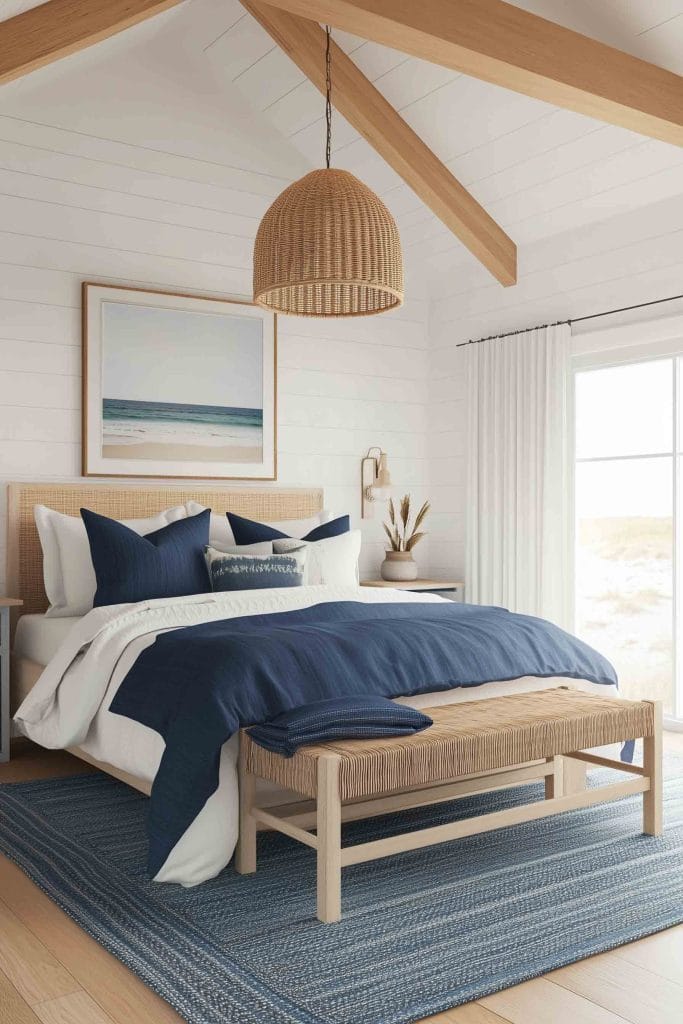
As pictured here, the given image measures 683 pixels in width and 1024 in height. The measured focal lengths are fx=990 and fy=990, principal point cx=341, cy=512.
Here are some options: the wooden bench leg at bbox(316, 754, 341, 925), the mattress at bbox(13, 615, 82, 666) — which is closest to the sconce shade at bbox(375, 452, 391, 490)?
the mattress at bbox(13, 615, 82, 666)

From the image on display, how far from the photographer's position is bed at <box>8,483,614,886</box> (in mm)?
2910

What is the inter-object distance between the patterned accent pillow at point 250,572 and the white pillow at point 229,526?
49 centimetres

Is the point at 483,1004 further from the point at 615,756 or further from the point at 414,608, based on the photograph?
the point at 615,756

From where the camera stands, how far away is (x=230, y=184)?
223 inches

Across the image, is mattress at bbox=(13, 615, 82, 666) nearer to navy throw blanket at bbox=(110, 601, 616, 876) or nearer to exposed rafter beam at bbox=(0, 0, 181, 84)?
navy throw blanket at bbox=(110, 601, 616, 876)

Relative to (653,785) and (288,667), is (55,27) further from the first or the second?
(653,785)

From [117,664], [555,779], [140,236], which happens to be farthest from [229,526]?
[555,779]

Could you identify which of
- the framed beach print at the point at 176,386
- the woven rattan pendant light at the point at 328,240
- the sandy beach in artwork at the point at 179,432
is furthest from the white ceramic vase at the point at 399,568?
the woven rattan pendant light at the point at 328,240

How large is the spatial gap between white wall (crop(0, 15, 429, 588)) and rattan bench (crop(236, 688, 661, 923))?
2600 mm

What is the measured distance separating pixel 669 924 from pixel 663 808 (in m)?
1.08

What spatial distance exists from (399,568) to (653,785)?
2822 millimetres

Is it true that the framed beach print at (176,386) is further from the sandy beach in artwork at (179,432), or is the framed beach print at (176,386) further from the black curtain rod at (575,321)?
the black curtain rod at (575,321)

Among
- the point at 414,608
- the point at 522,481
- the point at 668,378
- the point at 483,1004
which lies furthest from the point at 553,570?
the point at 483,1004

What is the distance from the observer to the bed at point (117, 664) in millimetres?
2910
